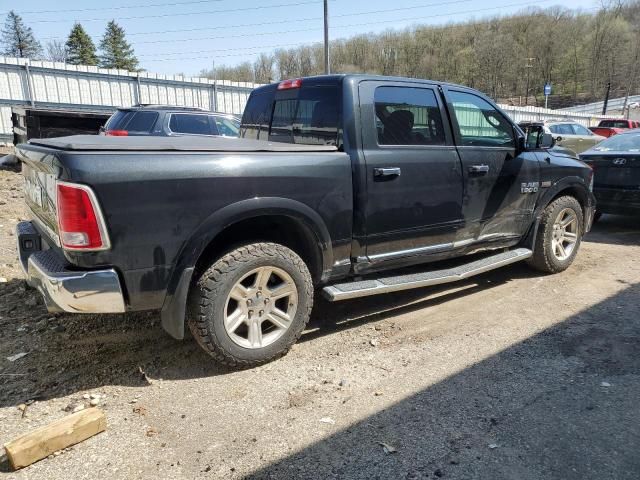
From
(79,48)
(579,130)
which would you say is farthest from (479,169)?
(79,48)

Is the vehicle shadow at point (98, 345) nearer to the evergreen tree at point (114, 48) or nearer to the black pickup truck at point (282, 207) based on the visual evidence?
the black pickup truck at point (282, 207)

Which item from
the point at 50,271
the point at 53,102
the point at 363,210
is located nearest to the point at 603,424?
the point at 363,210

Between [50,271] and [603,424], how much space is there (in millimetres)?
3216

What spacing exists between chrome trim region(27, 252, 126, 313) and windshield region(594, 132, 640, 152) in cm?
767

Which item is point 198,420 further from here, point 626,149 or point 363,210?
point 626,149

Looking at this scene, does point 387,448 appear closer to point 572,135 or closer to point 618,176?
point 618,176

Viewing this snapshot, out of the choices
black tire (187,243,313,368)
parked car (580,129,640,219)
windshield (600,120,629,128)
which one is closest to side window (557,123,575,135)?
parked car (580,129,640,219)

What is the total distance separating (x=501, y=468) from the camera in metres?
2.35

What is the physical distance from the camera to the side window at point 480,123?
4359 millimetres

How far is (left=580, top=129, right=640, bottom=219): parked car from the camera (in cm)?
704

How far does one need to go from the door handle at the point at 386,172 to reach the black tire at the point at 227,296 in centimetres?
88

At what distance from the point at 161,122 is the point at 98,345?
6252mm

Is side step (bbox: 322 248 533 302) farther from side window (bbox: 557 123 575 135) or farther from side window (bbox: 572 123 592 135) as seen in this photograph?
side window (bbox: 572 123 592 135)

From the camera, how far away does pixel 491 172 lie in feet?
14.8
